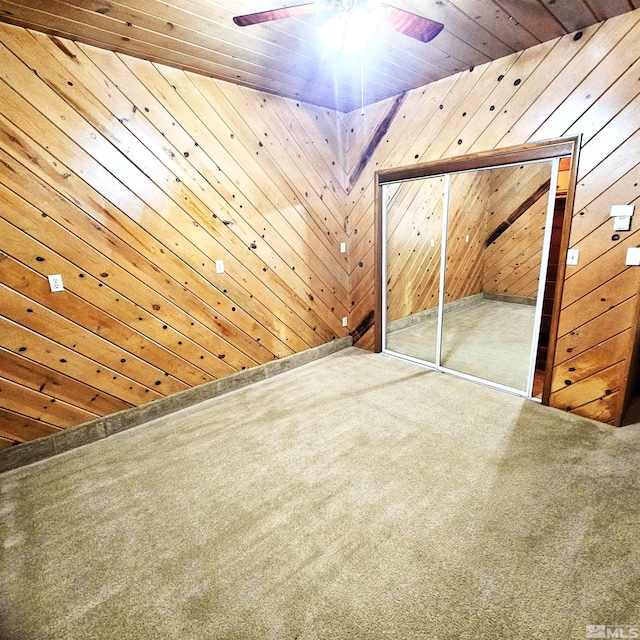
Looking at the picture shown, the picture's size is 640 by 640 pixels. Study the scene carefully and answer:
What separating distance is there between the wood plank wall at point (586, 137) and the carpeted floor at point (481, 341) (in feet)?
2.55

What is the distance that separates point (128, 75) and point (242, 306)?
2.03 metres

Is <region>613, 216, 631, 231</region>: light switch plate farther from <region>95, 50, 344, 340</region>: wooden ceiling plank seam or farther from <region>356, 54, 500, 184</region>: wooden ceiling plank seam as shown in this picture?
<region>95, 50, 344, 340</region>: wooden ceiling plank seam

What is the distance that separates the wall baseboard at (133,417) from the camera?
246 cm

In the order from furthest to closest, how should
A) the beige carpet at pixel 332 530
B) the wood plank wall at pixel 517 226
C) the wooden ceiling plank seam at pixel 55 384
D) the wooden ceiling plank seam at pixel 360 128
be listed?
the wood plank wall at pixel 517 226, the wooden ceiling plank seam at pixel 360 128, the wooden ceiling plank seam at pixel 55 384, the beige carpet at pixel 332 530

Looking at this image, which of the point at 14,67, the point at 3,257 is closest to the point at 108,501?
the point at 3,257

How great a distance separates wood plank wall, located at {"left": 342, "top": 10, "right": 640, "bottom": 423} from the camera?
2328mm

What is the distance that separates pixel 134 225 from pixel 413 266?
3894 mm

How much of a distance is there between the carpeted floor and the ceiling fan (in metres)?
3.08

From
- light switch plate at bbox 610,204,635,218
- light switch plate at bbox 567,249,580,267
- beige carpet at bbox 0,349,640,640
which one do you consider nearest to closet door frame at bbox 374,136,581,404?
light switch plate at bbox 567,249,580,267

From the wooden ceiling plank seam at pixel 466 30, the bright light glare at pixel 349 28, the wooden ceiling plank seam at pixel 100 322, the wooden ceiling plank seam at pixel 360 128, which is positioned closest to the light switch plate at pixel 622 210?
the wooden ceiling plank seam at pixel 466 30

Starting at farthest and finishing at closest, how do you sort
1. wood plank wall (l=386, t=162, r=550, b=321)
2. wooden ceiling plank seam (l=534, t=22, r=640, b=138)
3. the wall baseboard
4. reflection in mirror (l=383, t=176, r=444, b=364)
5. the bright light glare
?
wood plank wall (l=386, t=162, r=550, b=321)
reflection in mirror (l=383, t=176, r=444, b=364)
the wall baseboard
wooden ceiling plank seam (l=534, t=22, r=640, b=138)
the bright light glare

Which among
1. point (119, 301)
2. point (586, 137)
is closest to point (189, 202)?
point (119, 301)

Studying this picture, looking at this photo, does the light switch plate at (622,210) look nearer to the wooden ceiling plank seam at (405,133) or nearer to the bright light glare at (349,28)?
the wooden ceiling plank seam at (405,133)

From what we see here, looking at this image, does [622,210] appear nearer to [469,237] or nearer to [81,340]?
[469,237]
